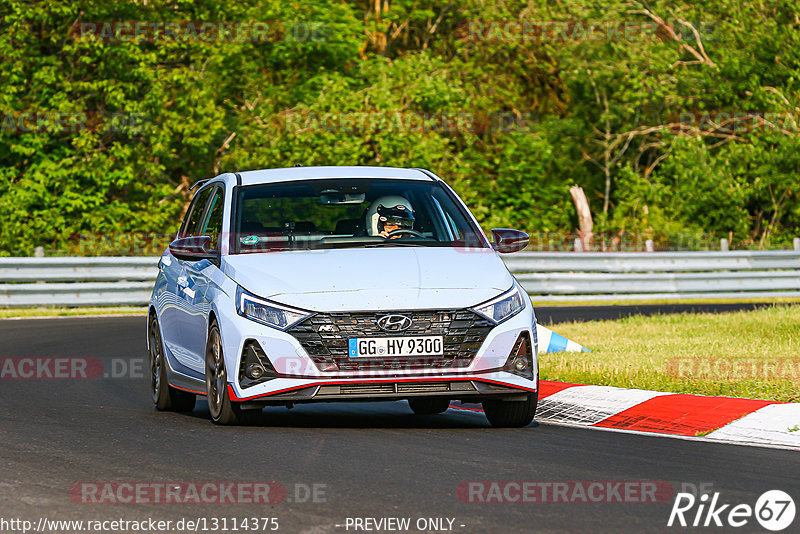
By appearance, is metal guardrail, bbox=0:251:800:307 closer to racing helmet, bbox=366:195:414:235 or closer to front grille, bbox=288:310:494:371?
racing helmet, bbox=366:195:414:235

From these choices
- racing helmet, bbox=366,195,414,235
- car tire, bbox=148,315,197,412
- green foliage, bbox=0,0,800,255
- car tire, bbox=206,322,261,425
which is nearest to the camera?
car tire, bbox=206,322,261,425

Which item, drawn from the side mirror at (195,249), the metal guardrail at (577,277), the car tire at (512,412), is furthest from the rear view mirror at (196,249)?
the metal guardrail at (577,277)

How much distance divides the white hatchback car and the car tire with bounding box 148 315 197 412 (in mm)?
625

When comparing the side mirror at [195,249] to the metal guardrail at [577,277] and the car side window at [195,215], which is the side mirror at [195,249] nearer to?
the car side window at [195,215]

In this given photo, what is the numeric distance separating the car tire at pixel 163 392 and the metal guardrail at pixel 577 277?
13.6 m

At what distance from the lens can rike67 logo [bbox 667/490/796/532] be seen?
586 cm

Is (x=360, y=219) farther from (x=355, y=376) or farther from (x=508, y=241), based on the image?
(x=355, y=376)

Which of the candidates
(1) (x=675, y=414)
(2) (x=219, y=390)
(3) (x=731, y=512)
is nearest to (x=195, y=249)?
(2) (x=219, y=390)

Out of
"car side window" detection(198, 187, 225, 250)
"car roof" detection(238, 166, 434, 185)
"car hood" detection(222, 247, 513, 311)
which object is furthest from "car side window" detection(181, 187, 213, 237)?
"car hood" detection(222, 247, 513, 311)

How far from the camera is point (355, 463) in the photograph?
7.44 meters

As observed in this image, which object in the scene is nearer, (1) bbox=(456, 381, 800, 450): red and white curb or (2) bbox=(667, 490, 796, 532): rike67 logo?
(2) bbox=(667, 490, 796, 532): rike67 logo

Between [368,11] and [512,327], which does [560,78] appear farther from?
[512,327]

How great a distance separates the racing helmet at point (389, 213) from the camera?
9.88m

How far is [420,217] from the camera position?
10055 millimetres
